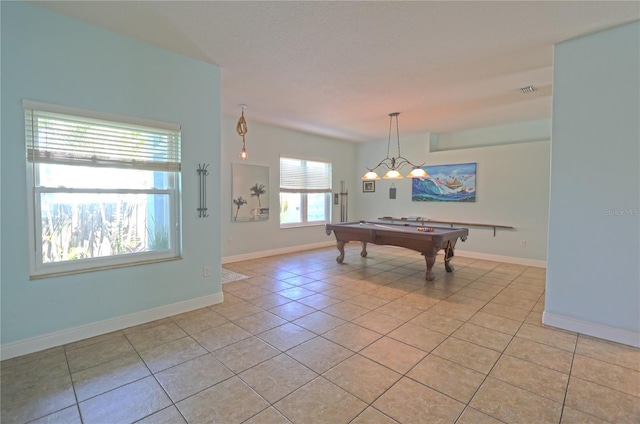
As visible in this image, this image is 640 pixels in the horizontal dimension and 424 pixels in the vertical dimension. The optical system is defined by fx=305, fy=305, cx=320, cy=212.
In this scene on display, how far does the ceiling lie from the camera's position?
2.36 m

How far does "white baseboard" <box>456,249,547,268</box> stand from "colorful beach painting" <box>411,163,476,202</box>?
43.5 inches

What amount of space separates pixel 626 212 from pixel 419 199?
437 centimetres

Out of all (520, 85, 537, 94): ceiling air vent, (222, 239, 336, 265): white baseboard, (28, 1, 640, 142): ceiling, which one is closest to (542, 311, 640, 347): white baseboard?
(28, 1, 640, 142): ceiling

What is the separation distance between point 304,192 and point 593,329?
17.7 feet

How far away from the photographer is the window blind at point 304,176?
6691mm

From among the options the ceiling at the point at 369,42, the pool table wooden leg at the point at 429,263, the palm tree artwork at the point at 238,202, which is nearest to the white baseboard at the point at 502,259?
the pool table wooden leg at the point at 429,263

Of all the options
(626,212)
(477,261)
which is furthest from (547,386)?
(477,261)

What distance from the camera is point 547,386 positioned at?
6.77ft

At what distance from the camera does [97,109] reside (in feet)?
8.91

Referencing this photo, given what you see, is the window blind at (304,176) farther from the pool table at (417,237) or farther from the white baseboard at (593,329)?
the white baseboard at (593,329)

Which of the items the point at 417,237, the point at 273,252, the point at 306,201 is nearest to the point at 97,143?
the point at 417,237

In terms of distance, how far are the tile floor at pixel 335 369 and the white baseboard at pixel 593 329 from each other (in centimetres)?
8

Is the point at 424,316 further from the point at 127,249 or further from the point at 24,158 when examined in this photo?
the point at 24,158

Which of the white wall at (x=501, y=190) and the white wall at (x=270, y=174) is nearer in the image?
the white wall at (x=501, y=190)
